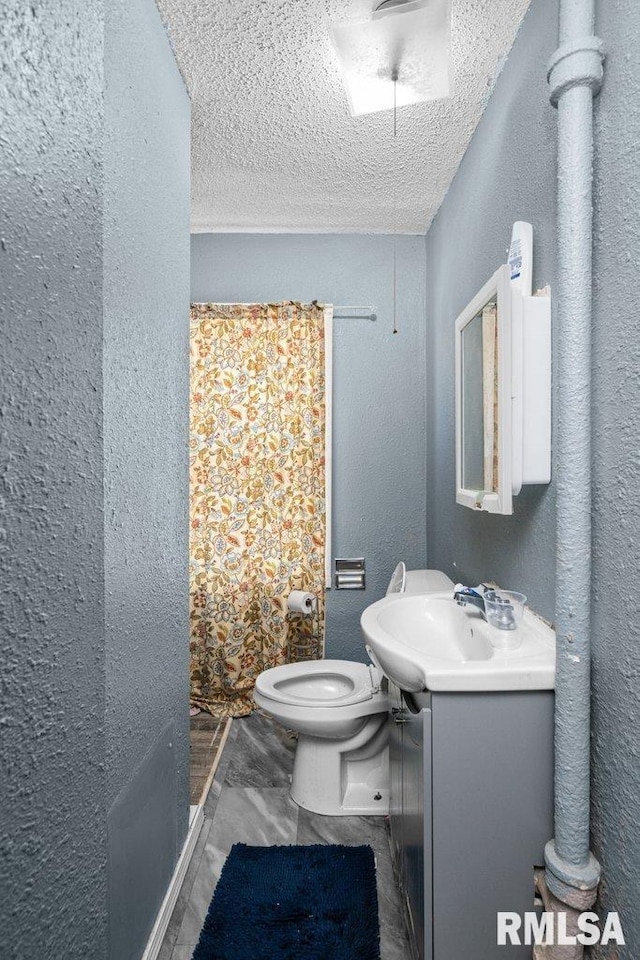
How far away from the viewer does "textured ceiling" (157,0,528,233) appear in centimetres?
152

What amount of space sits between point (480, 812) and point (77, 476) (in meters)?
1.05

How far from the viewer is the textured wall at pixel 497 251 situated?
1.39m

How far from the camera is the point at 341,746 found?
80.4 inches

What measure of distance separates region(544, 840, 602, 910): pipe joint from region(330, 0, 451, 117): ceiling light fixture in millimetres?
1969

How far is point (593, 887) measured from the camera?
1083 mm

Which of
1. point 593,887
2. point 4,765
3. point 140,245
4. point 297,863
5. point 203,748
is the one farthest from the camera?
point 203,748

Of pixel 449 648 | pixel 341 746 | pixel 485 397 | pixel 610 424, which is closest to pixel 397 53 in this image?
pixel 485 397

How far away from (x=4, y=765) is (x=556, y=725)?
3.30 feet

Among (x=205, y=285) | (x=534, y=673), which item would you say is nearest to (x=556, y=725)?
(x=534, y=673)

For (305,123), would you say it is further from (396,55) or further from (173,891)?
(173,891)

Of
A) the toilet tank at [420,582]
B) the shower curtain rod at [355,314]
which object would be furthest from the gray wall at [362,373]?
the toilet tank at [420,582]

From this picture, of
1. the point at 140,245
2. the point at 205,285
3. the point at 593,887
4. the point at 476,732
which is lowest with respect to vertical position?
the point at 593,887

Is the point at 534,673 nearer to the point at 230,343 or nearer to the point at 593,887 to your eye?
the point at 593,887

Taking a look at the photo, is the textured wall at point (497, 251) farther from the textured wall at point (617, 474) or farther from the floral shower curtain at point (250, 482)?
the floral shower curtain at point (250, 482)
